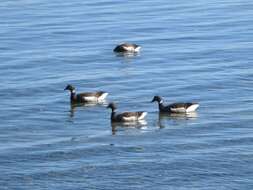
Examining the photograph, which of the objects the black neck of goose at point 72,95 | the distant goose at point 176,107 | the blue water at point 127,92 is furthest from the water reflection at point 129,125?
the black neck of goose at point 72,95

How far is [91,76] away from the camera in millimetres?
51188

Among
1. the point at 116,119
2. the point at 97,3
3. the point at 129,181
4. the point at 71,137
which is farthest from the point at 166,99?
the point at 97,3

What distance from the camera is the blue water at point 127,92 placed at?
3562cm

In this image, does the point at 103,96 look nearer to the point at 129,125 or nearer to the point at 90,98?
the point at 90,98

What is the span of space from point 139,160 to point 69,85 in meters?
11.5

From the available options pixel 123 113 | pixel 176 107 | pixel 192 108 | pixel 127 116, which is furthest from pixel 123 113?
pixel 192 108

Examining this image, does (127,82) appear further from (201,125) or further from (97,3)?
(97,3)

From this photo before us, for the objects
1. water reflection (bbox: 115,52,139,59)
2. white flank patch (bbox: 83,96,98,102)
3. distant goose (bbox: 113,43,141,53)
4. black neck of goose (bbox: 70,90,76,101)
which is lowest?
white flank patch (bbox: 83,96,98,102)

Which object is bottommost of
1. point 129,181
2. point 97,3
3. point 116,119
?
point 129,181

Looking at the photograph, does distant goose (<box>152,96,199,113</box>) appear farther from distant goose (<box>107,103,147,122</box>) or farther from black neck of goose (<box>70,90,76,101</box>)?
black neck of goose (<box>70,90,76,101</box>)

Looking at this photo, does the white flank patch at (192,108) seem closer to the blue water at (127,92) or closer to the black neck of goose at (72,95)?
the blue water at (127,92)

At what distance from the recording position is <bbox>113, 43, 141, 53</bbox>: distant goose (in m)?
57.0

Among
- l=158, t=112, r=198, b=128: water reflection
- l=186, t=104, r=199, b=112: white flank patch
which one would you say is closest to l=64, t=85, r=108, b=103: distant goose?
l=158, t=112, r=198, b=128: water reflection

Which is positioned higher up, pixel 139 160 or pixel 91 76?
pixel 91 76
